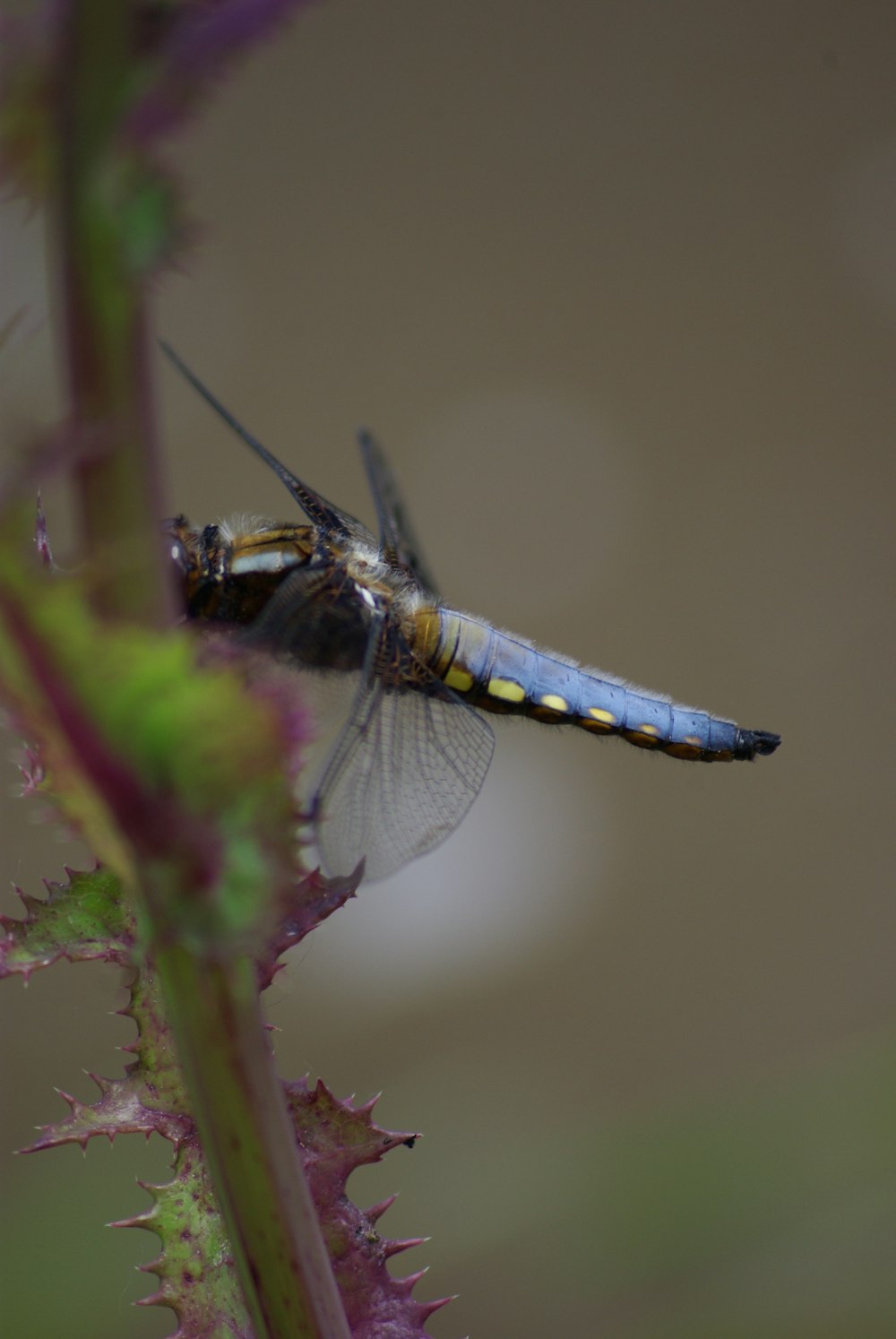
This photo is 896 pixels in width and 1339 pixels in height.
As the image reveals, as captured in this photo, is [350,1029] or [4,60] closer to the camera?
[4,60]

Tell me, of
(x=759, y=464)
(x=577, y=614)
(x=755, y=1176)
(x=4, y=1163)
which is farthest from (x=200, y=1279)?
(x=759, y=464)

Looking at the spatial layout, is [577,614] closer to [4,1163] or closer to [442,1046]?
[442,1046]

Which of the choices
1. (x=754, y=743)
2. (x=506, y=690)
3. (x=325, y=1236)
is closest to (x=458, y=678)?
(x=506, y=690)

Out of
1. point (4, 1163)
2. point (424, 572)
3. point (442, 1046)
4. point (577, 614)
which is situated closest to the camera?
point (424, 572)

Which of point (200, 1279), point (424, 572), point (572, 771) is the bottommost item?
point (572, 771)

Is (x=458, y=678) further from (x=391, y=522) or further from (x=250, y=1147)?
(x=250, y=1147)

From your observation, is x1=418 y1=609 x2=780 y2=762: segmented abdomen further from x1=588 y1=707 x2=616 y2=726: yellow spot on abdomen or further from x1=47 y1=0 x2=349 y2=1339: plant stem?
x1=47 y1=0 x2=349 y2=1339: plant stem

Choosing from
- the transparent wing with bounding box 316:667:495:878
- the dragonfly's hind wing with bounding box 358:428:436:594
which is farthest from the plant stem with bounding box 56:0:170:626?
the dragonfly's hind wing with bounding box 358:428:436:594

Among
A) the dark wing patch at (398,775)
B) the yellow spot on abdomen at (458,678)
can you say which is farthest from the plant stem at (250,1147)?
the yellow spot on abdomen at (458,678)

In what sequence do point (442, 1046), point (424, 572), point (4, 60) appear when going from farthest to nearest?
point (442, 1046) → point (424, 572) → point (4, 60)
